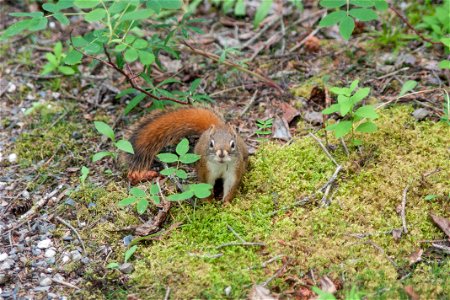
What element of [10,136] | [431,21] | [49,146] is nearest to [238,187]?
[49,146]

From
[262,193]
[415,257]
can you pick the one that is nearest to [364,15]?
[262,193]

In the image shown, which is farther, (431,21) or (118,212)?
(431,21)

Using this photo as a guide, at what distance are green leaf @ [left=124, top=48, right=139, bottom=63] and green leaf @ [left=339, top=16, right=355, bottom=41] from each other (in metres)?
1.28

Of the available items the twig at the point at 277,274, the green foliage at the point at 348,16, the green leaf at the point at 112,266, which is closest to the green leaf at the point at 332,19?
the green foliage at the point at 348,16

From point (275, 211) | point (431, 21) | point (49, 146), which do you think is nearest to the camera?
point (275, 211)

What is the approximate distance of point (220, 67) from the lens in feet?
15.9

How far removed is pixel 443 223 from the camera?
3248 millimetres

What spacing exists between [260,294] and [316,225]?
0.61m

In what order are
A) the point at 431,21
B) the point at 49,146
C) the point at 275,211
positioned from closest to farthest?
the point at 275,211 < the point at 49,146 < the point at 431,21

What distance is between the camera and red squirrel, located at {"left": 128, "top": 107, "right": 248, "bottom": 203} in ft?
11.4

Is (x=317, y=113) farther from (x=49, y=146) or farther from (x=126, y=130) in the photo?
(x=49, y=146)

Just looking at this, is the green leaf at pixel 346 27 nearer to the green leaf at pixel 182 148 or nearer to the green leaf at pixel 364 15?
the green leaf at pixel 364 15

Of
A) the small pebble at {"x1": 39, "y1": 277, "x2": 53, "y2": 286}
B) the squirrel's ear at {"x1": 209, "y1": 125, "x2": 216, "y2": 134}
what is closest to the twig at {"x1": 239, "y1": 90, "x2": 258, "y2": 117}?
the squirrel's ear at {"x1": 209, "y1": 125, "x2": 216, "y2": 134}

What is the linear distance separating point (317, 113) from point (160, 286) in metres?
1.87
